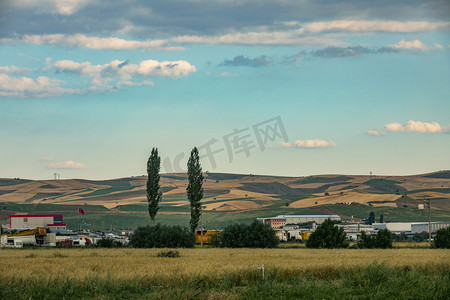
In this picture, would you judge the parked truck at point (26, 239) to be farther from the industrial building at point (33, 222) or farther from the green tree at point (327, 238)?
the industrial building at point (33, 222)

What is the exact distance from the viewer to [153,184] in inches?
4139

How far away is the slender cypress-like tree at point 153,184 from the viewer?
103 meters

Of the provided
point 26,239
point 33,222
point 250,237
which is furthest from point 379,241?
point 33,222

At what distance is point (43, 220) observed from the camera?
178750 mm

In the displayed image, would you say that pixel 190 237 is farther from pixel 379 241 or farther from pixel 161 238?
pixel 379 241

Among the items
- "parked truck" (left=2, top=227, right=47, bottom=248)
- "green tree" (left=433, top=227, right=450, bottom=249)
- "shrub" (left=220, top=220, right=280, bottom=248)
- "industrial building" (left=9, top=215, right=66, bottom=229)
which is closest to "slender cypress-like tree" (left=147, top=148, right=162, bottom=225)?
"shrub" (left=220, top=220, right=280, bottom=248)

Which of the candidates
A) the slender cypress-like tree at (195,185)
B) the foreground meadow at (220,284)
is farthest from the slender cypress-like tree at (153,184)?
the foreground meadow at (220,284)

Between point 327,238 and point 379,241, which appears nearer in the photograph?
point 327,238

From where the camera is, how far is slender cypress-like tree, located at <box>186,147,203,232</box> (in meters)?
102

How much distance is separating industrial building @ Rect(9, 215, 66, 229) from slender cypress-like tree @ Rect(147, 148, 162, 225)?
6960 centimetres

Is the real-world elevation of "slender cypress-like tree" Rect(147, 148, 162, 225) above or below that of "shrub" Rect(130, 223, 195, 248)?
above

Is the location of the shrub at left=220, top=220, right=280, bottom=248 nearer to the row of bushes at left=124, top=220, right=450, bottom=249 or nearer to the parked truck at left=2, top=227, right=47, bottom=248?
the row of bushes at left=124, top=220, right=450, bottom=249

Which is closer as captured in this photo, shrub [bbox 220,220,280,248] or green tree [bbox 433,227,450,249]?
shrub [bbox 220,220,280,248]

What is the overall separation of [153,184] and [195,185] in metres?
6.98
